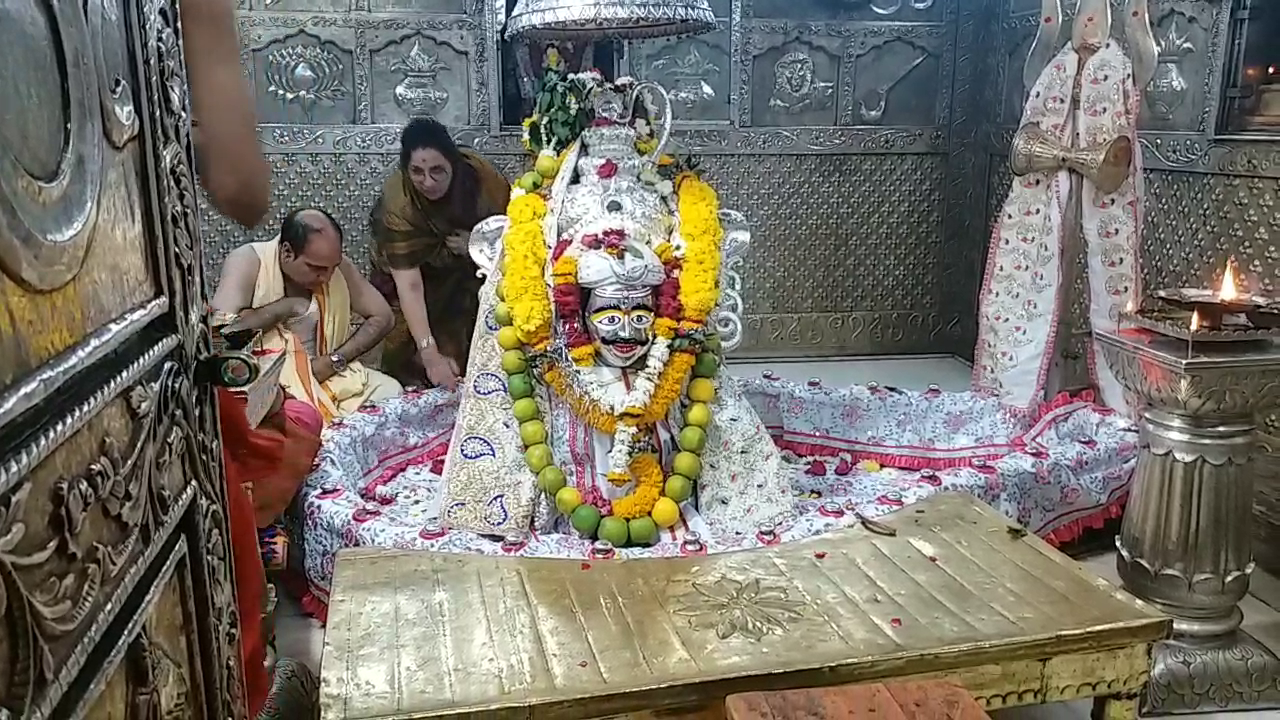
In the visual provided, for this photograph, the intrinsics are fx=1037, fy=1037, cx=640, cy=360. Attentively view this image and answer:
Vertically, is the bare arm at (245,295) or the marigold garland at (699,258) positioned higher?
the marigold garland at (699,258)

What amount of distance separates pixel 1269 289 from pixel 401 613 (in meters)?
3.59

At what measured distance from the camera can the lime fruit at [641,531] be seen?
10.7 feet

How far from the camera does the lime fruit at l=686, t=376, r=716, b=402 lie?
341 cm

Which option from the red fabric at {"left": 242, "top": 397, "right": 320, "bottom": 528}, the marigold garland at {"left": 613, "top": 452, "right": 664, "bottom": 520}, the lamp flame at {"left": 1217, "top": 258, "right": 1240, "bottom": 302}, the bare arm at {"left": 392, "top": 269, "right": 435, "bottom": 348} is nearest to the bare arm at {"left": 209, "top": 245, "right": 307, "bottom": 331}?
the bare arm at {"left": 392, "top": 269, "right": 435, "bottom": 348}

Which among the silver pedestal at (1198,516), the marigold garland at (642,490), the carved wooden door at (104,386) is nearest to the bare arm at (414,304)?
the marigold garland at (642,490)

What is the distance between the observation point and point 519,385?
11.0 ft

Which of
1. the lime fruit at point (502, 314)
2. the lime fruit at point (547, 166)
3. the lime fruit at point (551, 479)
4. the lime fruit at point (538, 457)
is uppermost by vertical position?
the lime fruit at point (547, 166)

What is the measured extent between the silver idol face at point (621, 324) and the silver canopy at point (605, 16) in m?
0.85

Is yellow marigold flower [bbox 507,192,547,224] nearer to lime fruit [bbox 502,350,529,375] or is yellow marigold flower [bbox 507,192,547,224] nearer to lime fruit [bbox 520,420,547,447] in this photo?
lime fruit [bbox 502,350,529,375]

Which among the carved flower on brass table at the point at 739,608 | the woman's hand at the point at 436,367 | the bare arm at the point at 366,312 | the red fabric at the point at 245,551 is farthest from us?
the woman's hand at the point at 436,367

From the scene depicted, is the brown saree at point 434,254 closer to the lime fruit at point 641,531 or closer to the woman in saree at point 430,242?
the woman in saree at point 430,242

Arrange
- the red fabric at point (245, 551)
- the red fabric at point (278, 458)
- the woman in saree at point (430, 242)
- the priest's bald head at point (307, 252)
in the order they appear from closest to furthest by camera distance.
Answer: the red fabric at point (245, 551)
the red fabric at point (278, 458)
the priest's bald head at point (307, 252)
the woman in saree at point (430, 242)

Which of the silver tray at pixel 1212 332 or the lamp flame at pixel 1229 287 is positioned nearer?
the silver tray at pixel 1212 332

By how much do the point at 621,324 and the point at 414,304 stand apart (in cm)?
234
